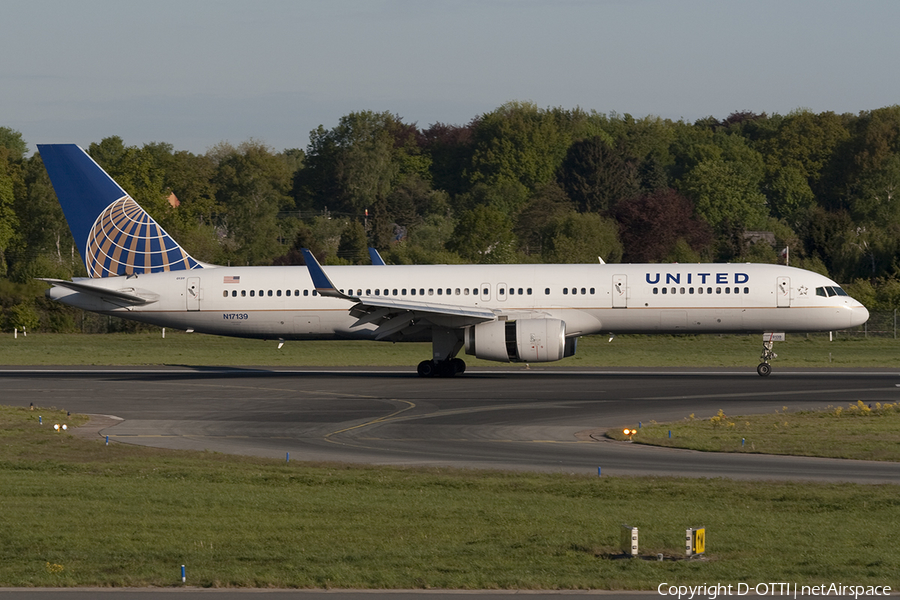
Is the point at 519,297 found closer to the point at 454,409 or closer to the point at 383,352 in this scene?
the point at 454,409

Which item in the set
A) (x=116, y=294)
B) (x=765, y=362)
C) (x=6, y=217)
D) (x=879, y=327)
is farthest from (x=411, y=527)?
(x=6, y=217)

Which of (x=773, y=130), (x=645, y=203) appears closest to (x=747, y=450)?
(x=645, y=203)

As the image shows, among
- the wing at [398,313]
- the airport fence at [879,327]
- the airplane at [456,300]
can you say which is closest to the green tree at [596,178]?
the airport fence at [879,327]

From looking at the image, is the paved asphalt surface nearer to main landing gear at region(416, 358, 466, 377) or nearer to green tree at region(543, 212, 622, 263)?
main landing gear at region(416, 358, 466, 377)

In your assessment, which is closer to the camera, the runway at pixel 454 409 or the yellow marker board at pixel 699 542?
the yellow marker board at pixel 699 542

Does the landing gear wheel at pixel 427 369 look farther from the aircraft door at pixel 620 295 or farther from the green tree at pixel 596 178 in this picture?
the green tree at pixel 596 178

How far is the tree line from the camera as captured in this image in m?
94.8

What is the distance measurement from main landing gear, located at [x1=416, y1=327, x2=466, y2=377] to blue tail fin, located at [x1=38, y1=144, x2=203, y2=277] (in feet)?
36.9

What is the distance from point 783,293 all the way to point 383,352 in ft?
75.9

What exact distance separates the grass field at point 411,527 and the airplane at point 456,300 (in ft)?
61.0

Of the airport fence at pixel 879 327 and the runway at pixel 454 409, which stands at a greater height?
the airport fence at pixel 879 327

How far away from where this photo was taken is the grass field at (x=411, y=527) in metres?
12.0

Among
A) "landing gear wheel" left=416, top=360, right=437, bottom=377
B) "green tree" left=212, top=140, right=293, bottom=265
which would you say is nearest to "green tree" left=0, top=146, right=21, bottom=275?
"green tree" left=212, top=140, right=293, bottom=265

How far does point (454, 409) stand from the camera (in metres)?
30.3
